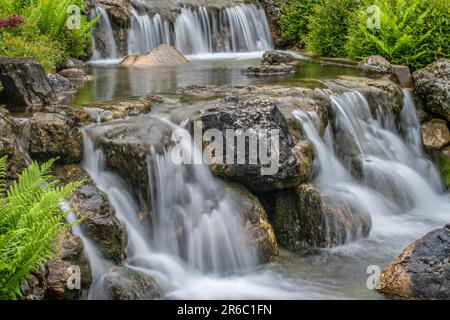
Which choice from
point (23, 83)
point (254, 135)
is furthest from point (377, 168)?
point (23, 83)

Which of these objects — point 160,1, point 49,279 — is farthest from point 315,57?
point 49,279

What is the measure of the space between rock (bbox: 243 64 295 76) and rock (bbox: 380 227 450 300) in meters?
7.66

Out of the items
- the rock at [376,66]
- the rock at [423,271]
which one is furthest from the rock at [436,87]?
the rock at [423,271]

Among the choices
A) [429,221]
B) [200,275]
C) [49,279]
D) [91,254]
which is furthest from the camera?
[429,221]

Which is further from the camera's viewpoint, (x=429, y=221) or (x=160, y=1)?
(x=160, y=1)

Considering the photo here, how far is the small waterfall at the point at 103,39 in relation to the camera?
1645 cm

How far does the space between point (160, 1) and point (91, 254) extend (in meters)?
13.8

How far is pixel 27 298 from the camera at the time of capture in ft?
14.2

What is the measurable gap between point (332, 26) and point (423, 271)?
11.3m

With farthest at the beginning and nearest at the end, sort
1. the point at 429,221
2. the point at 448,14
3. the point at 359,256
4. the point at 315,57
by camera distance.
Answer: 1. the point at 315,57
2. the point at 448,14
3. the point at 429,221
4. the point at 359,256

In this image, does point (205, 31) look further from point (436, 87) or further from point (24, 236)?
point (24, 236)

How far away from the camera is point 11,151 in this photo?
244 inches

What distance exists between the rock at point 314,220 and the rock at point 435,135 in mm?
3707

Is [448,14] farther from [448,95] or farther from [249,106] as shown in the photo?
[249,106]
